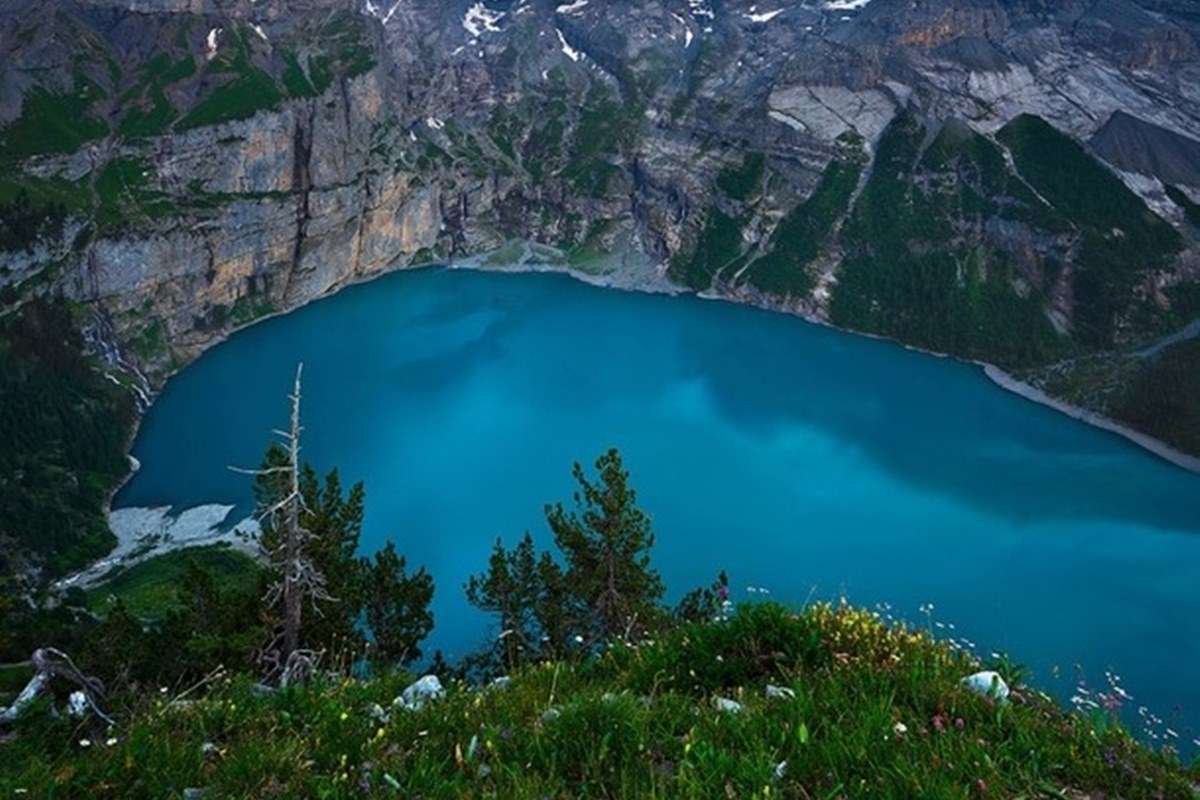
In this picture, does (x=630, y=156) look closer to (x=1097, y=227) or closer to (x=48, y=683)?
(x=1097, y=227)

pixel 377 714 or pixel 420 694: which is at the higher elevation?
pixel 377 714

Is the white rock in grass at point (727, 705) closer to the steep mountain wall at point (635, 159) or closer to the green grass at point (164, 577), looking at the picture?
the green grass at point (164, 577)

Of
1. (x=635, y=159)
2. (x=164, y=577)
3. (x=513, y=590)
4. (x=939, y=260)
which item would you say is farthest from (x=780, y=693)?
(x=635, y=159)

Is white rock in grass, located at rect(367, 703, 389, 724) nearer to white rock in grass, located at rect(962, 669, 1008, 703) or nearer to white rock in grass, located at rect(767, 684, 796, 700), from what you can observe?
white rock in grass, located at rect(767, 684, 796, 700)

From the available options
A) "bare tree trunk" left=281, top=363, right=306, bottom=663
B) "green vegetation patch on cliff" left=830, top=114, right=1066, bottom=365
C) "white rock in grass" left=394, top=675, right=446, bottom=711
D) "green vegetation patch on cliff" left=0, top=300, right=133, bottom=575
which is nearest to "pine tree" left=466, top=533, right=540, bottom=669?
"bare tree trunk" left=281, top=363, right=306, bottom=663

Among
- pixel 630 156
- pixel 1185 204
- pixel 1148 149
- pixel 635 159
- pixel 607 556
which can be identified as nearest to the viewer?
pixel 607 556

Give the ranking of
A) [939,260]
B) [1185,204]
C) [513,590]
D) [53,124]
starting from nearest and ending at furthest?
[513,590], [53,124], [1185,204], [939,260]

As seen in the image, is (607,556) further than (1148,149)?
No
